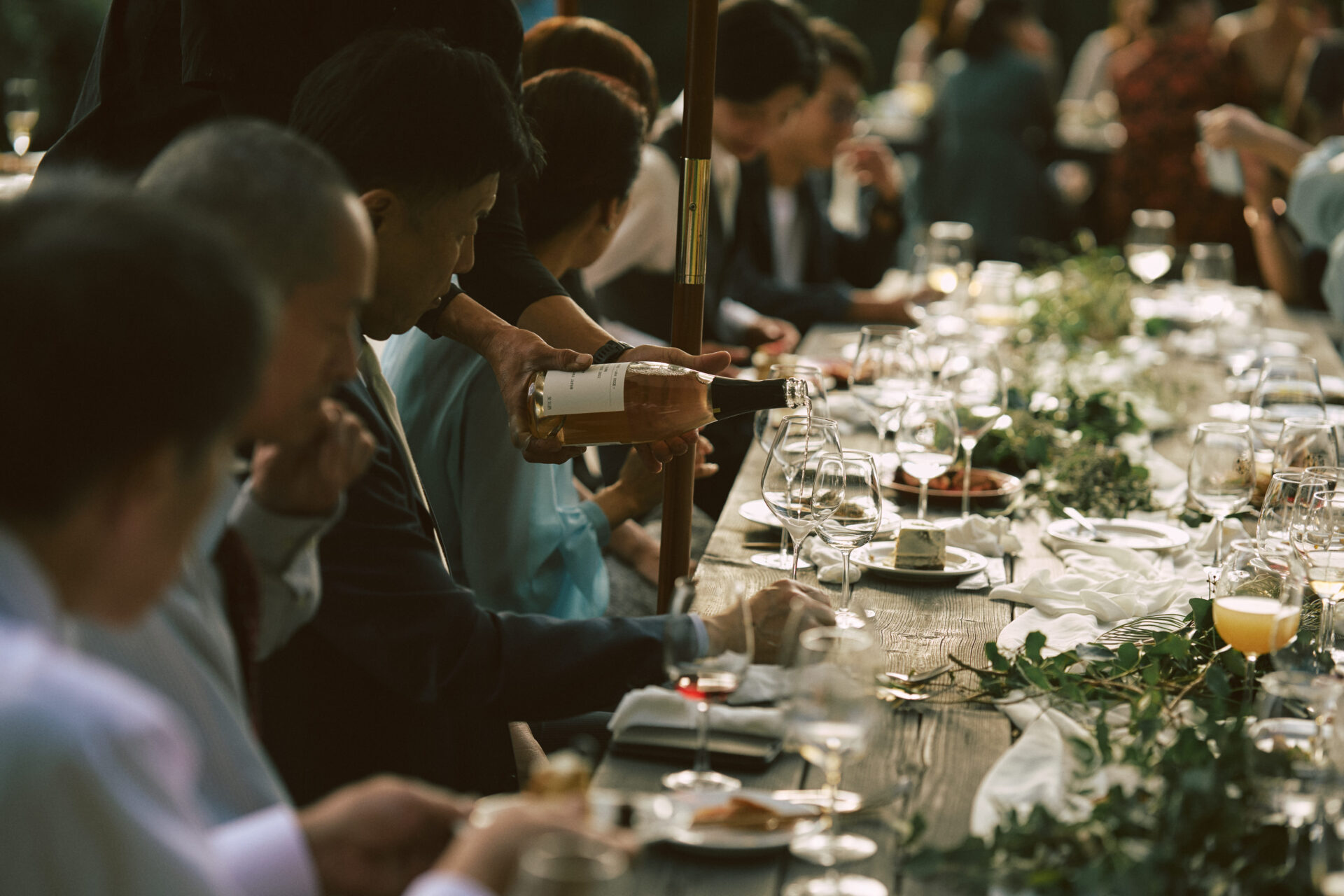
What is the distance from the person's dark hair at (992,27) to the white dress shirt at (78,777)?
675 centimetres

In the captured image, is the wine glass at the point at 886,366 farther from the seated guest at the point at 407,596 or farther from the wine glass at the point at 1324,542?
the seated guest at the point at 407,596

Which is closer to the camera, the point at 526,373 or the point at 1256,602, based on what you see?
the point at 1256,602

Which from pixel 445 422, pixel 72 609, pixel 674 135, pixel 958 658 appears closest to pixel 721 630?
pixel 958 658

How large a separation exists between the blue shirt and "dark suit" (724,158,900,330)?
2181 mm

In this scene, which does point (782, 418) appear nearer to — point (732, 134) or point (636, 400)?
point (636, 400)

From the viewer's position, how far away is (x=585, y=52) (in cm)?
272

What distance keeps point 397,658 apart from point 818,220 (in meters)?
3.77

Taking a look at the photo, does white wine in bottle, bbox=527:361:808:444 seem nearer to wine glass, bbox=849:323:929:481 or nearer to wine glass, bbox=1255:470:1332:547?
wine glass, bbox=1255:470:1332:547

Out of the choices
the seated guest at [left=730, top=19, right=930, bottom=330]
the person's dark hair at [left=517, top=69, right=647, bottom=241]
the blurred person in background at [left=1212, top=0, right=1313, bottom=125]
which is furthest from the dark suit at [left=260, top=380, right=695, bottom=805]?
the blurred person in background at [left=1212, top=0, right=1313, bottom=125]

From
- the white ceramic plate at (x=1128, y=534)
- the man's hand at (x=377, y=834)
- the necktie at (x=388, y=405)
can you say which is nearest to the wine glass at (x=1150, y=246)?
the white ceramic plate at (x=1128, y=534)

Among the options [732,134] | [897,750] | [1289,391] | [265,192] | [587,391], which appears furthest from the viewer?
[732,134]

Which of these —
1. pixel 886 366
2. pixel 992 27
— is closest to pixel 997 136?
pixel 992 27

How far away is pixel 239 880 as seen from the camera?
0.85m

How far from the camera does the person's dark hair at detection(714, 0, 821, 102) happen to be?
3.53 m
